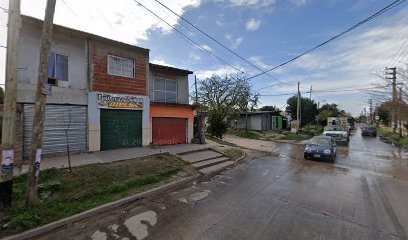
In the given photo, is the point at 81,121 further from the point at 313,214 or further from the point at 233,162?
the point at 313,214

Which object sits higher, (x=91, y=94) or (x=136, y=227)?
(x=91, y=94)

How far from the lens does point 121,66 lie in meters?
13.4

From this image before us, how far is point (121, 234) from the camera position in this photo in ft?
16.7

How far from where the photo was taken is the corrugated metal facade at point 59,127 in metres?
10.1

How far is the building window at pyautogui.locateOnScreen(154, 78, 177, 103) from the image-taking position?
1622 centimetres

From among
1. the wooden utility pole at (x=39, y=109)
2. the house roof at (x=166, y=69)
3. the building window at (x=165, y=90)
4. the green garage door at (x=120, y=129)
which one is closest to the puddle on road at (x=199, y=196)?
the wooden utility pole at (x=39, y=109)

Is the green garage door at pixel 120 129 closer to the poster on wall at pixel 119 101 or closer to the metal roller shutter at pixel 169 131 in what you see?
the poster on wall at pixel 119 101

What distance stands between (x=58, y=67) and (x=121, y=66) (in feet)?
10.2

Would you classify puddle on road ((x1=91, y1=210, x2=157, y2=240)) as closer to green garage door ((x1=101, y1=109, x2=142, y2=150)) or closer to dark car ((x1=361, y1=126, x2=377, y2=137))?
green garage door ((x1=101, y1=109, x2=142, y2=150))

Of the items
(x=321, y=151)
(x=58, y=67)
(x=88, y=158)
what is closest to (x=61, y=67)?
(x=58, y=67)

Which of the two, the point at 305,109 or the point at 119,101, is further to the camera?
the point at 305,109

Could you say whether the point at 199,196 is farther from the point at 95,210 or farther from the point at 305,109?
the point at 305,109

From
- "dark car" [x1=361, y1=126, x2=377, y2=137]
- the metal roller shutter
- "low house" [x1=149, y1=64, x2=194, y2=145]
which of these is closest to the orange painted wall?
"low house" [x1=149, y1=64, x2=194, y2=145]

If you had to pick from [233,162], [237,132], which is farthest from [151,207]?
[237,132]
